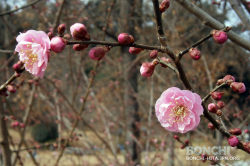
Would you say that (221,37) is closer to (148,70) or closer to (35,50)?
(148,70)

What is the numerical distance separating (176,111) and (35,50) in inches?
32.2

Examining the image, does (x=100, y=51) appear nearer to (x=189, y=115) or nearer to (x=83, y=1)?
(x=189, y=115)

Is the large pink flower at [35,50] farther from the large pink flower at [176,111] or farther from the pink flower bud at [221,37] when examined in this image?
the pink flower bud at [221,37]

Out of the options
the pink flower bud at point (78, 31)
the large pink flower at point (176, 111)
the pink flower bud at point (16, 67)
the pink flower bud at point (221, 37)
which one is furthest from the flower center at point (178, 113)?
the pink flower bud at point (16, 67)

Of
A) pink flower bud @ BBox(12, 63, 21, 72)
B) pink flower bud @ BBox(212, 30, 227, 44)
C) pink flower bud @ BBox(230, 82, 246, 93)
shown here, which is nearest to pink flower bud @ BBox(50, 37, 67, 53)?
pink flower bud @ BBox(12, 63, 21, 72)

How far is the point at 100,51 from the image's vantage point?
89 centimetres

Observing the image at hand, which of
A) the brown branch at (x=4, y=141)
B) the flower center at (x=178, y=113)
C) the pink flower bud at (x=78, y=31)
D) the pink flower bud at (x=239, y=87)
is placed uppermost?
the pink flower bud at (x=78, y=31)

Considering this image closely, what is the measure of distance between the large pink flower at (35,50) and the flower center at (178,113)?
0.72 m

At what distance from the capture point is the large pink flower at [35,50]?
888mm

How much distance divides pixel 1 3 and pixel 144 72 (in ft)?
22.4

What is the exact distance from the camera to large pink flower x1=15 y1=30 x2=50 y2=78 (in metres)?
0.89

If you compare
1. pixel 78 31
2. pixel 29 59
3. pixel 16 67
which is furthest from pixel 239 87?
pixel 16 67

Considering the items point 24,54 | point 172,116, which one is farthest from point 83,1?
point 172,116

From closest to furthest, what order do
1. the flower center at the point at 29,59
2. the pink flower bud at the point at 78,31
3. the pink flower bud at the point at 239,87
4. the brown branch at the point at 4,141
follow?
the pink flower bud at the point at 78,31 → the pink flower bud at the point at 239,87 → the flower center at the point at 29,59 → the brown branch at the point at 4,141
